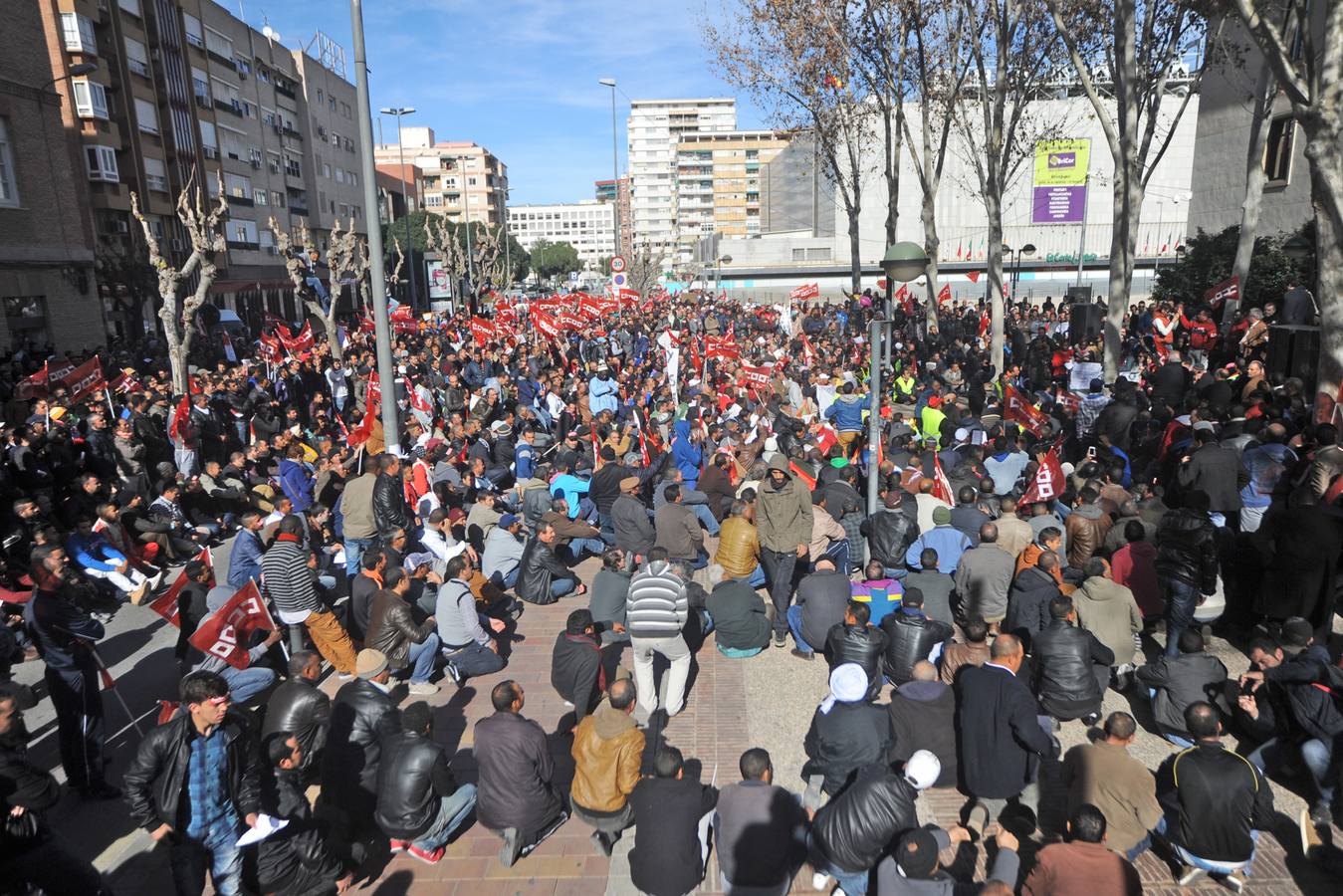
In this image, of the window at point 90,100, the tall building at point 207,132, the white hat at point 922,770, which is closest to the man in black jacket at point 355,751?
the white hat at point 922,770

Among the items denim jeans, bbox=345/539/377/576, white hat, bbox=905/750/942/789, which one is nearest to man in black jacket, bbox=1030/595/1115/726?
white hat, bbox=905/750/942/789

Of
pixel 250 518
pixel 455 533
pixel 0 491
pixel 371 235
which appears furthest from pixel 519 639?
pixel 0 491

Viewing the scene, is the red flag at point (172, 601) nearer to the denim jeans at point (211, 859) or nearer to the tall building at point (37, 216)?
the denim jeans at point (211, 859)

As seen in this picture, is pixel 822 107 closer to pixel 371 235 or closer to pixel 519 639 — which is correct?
pixel 371 235

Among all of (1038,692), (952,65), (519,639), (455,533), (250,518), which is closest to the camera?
(1038,692)

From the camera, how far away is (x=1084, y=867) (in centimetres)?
416

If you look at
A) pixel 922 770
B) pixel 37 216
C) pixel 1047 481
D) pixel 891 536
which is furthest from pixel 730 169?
pixel 922 770

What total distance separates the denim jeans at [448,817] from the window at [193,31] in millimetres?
49555

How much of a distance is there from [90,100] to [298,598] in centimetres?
3715

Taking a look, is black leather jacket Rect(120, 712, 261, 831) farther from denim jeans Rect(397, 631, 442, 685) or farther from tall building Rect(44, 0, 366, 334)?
tall building Rect(44, 0, 366, 334)

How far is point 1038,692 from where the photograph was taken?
6.35m

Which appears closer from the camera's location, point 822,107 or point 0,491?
point 0,491

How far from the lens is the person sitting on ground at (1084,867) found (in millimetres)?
4133

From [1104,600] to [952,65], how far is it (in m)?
17.5
